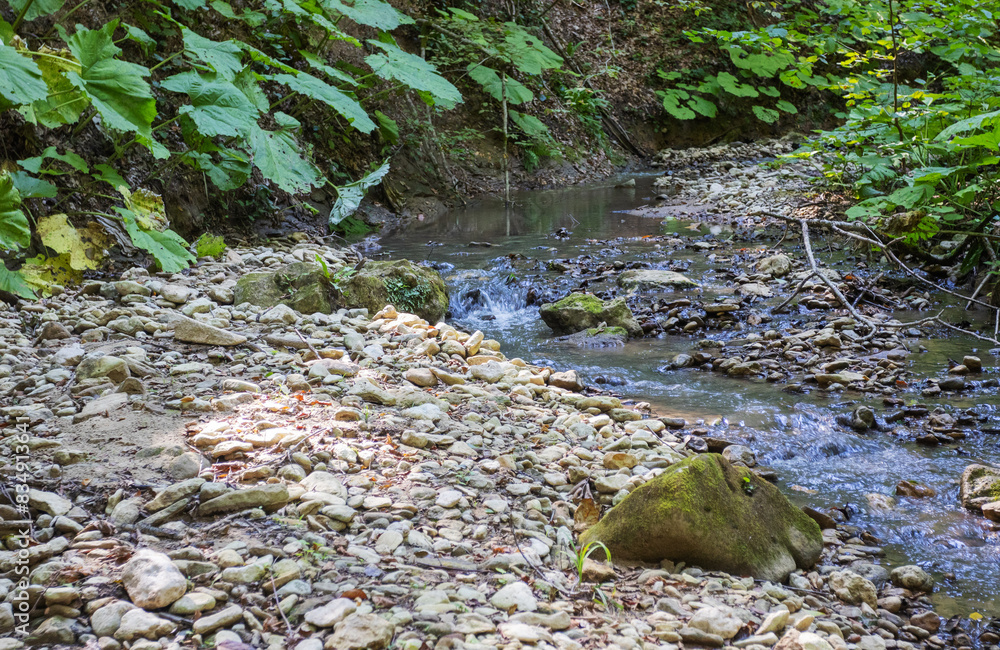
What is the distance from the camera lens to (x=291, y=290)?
412 centimetres

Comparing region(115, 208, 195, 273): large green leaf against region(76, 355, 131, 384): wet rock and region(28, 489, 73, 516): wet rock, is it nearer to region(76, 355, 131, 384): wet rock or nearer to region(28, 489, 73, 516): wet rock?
region(76, 355, 131, 384): wet rock

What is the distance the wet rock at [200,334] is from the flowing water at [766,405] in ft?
5.87

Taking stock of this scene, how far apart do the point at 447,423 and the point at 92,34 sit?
2.47 m

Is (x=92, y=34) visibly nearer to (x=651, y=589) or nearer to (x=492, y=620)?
(x=492, y=620)

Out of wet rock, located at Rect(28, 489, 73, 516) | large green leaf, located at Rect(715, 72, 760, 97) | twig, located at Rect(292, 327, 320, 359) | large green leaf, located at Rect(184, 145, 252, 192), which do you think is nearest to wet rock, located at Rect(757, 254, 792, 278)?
twig, located at Rect(292, 327, 320, 359)

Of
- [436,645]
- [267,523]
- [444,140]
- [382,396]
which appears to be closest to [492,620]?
[436,645]

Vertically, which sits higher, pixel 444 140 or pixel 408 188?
pixel 444 140

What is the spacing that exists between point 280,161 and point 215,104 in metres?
0.52

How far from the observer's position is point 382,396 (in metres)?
2.71

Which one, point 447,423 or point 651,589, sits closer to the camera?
point 651,589

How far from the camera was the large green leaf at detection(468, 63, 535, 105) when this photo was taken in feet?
28.8

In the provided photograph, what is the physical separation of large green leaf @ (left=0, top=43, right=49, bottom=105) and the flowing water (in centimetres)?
279

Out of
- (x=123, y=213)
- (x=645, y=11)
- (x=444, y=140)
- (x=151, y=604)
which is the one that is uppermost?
(x=645, y=11)

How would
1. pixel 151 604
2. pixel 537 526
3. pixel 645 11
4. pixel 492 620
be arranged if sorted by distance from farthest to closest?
1. pixel 645 11
2. pixel 537 526
3. pixel 492 620
4. pixel 151 604
